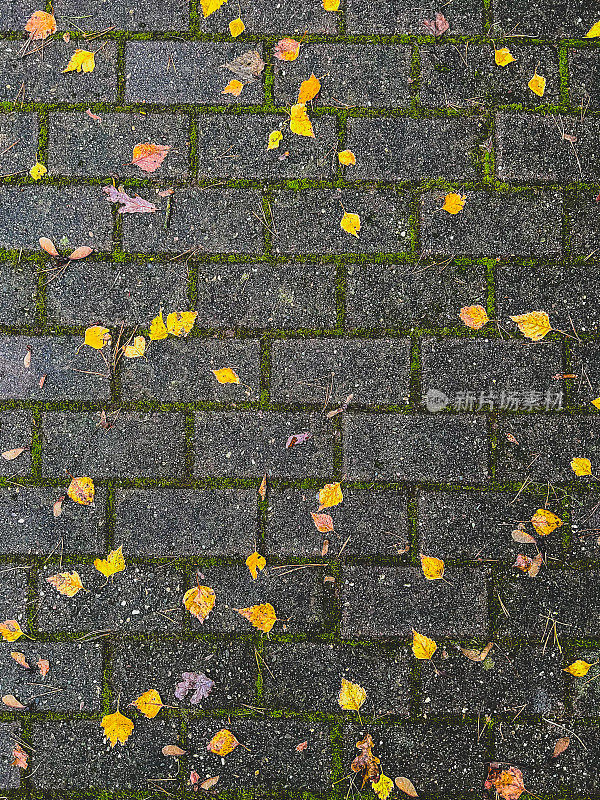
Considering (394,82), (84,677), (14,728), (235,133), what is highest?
(394,82)

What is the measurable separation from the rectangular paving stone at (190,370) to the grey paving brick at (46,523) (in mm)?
482

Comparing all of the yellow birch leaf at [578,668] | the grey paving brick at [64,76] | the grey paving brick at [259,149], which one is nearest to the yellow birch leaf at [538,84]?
the grey paving brick at [259,149]

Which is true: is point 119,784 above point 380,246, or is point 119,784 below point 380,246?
below

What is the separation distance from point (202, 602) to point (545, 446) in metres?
1.59

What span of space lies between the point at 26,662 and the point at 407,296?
222cm

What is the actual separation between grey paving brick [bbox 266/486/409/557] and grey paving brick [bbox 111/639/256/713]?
1.55ft

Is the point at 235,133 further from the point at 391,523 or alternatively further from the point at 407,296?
the point at 391,523

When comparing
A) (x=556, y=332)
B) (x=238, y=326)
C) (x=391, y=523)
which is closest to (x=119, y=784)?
(x=391, y=523)

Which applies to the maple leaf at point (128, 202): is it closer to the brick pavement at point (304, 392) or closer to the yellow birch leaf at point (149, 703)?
the brick pavement at point (304, 392)

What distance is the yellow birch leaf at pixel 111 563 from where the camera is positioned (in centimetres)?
250

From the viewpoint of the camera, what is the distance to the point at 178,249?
254cm

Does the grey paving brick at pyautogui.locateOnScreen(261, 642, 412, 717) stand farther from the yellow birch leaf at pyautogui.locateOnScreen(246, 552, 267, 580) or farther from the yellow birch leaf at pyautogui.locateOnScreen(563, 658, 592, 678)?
the yellow birch leaf at pyautogui.locateOnScreen(563, 658, 592, 678)

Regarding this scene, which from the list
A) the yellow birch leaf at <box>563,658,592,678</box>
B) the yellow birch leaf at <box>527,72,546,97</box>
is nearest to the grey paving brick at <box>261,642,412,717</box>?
the yellow birch leaf at <box>563,658,592,678</box>

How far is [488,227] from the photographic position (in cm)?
255
